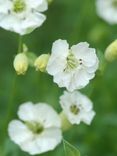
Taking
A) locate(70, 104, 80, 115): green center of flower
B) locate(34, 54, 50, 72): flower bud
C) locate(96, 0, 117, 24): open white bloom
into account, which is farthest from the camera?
locate(96, 0, 117, 24): open white bloom

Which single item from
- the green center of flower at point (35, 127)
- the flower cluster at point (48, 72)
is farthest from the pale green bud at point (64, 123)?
the green center of flower at point (35, 127)

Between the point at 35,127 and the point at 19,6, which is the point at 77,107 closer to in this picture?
the point at 35,127

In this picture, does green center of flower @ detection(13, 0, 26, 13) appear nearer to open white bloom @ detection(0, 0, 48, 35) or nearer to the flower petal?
open white bloom @ detection(0, 0, 48, 35)

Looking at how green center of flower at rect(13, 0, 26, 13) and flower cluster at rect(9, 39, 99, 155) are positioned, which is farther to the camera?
green center of flower at rect(13, 0, 26, 13)

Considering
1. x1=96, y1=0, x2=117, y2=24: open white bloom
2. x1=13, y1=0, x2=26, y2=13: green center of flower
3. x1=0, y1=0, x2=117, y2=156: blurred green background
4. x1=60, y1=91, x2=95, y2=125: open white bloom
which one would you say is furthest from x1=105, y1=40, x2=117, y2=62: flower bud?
x1=96, y1=0, x2=117, y2=24: open white bloom

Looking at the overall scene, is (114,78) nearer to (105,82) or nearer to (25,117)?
(105,82)

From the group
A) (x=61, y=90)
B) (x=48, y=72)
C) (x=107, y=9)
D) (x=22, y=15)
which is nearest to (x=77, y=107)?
(x=48, y=72)

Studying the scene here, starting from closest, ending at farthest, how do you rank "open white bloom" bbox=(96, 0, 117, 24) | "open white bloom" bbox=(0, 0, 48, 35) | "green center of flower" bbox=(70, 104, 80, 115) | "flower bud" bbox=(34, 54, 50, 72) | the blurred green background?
1. "flower bud" bbox=(34, 54, 50, 72)
2. "open white bloom" bbox=(0, 0, 48, 35)
3. "green center of flower" bbox=(70, 104, 80, 115)
4. the blurred green background
5. "open white bloom" bbox=(96, 0, 117, 24)
